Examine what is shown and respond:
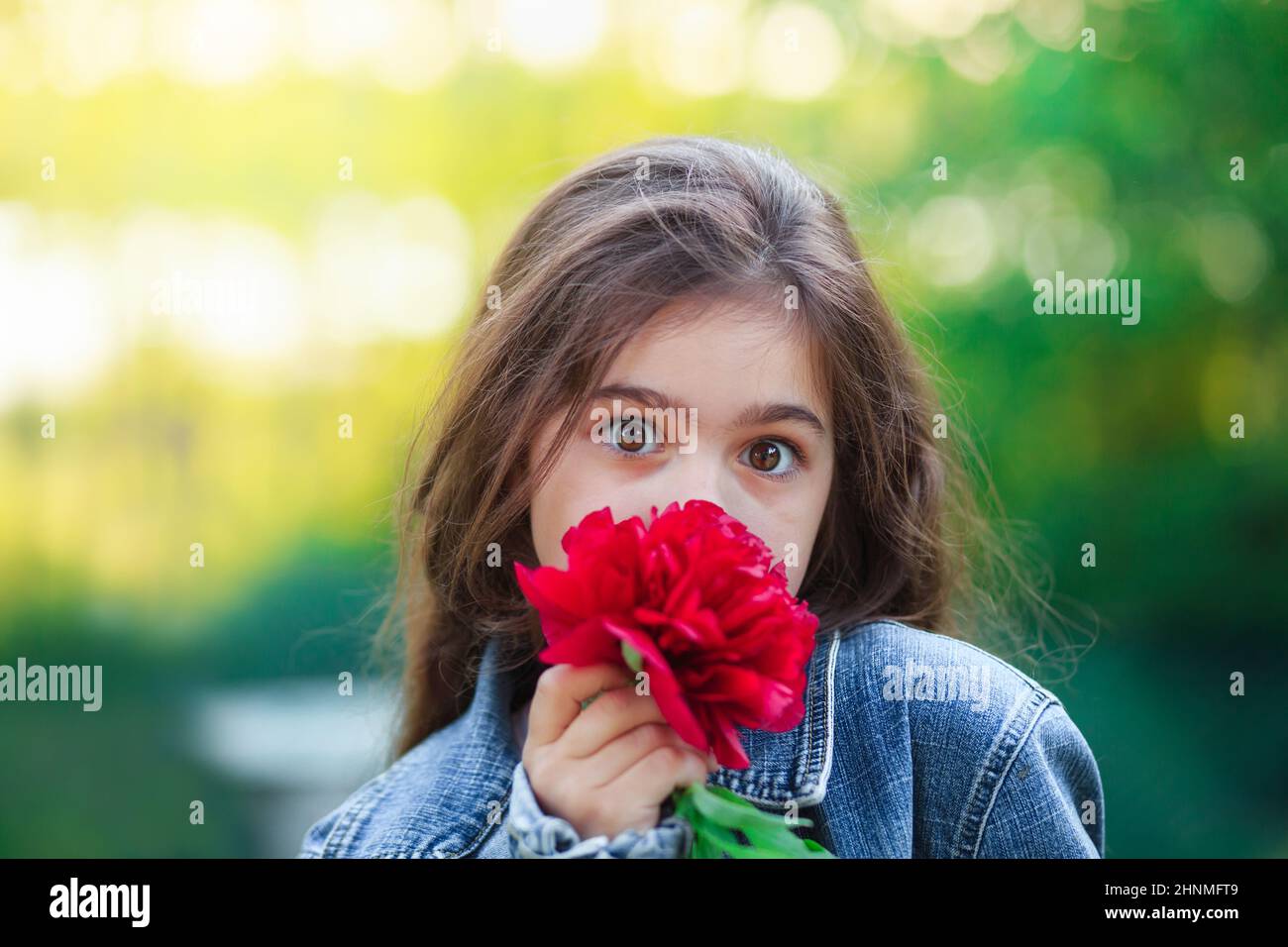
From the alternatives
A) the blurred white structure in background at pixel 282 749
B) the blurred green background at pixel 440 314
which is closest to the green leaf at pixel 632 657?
the blurred green background at pixel 440 314

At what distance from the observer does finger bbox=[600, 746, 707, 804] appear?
2.81 feet

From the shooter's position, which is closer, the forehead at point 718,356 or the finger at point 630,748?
the finger at point 630,748

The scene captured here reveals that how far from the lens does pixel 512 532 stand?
1.20 m

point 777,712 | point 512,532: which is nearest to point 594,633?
point 777,712

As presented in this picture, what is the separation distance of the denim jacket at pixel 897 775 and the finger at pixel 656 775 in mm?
160

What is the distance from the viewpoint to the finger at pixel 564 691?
85cm

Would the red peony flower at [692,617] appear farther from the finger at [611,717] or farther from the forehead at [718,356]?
the forehead at [718,356]

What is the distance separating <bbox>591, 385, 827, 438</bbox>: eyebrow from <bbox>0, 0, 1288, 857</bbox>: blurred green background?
1.13 ft

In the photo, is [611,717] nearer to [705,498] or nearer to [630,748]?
[630,748]

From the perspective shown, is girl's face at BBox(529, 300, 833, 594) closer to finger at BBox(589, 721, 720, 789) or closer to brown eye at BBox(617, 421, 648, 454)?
brown eye at BBox(617, 421, 648, 454)

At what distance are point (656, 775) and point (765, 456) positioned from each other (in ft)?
1.11

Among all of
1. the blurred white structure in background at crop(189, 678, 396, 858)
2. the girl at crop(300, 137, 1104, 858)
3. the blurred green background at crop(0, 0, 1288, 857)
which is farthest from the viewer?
the blurred white structure in background at crop(189, 678, 396, 858)

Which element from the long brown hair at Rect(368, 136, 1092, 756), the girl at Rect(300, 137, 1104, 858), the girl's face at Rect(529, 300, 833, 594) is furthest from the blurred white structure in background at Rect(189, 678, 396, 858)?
the girl's face at Rect(529, 300, 833, 594)
